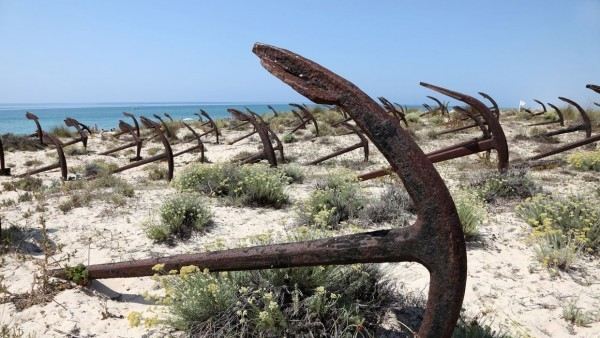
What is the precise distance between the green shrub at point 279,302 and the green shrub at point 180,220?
58.6 inches

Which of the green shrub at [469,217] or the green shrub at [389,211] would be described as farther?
the green shrub at [389,211]

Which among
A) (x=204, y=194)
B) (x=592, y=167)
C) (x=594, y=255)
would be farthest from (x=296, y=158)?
(x=594, y=255)

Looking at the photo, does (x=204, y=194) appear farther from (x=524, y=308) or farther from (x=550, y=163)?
(x=550, y=163)

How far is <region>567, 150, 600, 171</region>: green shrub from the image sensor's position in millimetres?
6759

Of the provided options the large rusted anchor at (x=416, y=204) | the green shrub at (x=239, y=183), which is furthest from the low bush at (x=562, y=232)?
the green shrub at (x=239, y=183)

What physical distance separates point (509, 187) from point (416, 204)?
4220 millimetres

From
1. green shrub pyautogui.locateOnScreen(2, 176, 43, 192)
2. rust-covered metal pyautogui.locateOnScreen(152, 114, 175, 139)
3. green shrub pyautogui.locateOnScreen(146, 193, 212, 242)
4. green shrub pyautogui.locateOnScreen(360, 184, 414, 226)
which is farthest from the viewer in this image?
rust-covered metal pyautogui.locateOnScreen(152, 114, 175, 139)

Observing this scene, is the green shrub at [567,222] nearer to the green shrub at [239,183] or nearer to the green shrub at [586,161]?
the green shrub at [239,183]

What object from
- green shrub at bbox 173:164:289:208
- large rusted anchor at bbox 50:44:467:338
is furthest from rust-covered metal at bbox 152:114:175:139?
large rusted anchor at bbox 50:44:467:338

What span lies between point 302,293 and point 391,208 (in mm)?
2315

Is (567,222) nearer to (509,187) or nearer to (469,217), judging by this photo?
(469,217)

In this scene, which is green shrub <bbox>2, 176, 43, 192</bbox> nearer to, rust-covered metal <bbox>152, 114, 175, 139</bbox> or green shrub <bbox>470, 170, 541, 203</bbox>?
rust-covered metal <bbox>152, 114, 175, 139</bbox>

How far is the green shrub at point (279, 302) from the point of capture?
2281mm

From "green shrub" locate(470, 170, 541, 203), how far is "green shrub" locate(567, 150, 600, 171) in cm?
211
